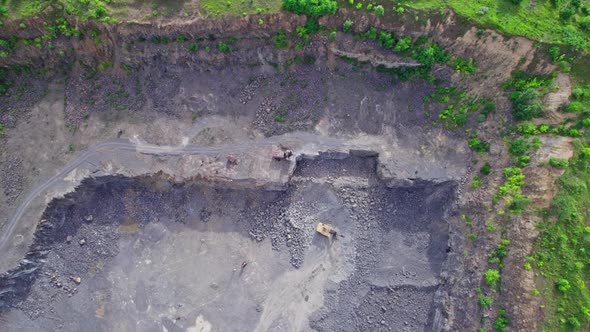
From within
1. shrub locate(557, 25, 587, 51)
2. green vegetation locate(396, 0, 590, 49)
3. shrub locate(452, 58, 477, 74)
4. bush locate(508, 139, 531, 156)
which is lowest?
bush locate(508, 139, 531, 156)

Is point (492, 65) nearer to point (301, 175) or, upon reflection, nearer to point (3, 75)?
point (301, 175)

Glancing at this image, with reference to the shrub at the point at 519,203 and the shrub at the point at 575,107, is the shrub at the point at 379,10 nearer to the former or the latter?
the shrub at the point at 575,107

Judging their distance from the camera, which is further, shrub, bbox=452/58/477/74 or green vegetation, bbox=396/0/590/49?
shrub, bbox=452/58/477/74

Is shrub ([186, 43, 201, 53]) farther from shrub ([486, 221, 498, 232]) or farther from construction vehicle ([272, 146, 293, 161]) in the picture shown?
shrub ([486, 221, 498, 232])

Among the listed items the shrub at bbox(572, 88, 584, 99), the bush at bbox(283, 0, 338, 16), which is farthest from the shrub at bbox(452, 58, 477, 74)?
the bush at bbox(283, 0, 338, 16)

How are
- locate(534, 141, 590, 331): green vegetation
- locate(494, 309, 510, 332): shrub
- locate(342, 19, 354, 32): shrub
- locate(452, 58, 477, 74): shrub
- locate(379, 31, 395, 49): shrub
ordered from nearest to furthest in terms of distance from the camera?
locate(534, 141, 590, 331): green vegetation < locate(494, 309, 510, 332): shrub < locate(342, 19, 354, 32): shrub < locate(379, 31, 395, 49): shrub < locate(452, 58, 477, 74): shrub

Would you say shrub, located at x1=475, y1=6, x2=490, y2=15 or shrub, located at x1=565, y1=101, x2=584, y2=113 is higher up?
shrub, located at x1=475, y1=6, x2=490, y2=15

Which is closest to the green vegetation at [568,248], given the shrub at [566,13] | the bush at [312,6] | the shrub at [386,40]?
the shrub at [566,13]

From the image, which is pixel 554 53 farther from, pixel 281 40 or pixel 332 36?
pixel 281 40
